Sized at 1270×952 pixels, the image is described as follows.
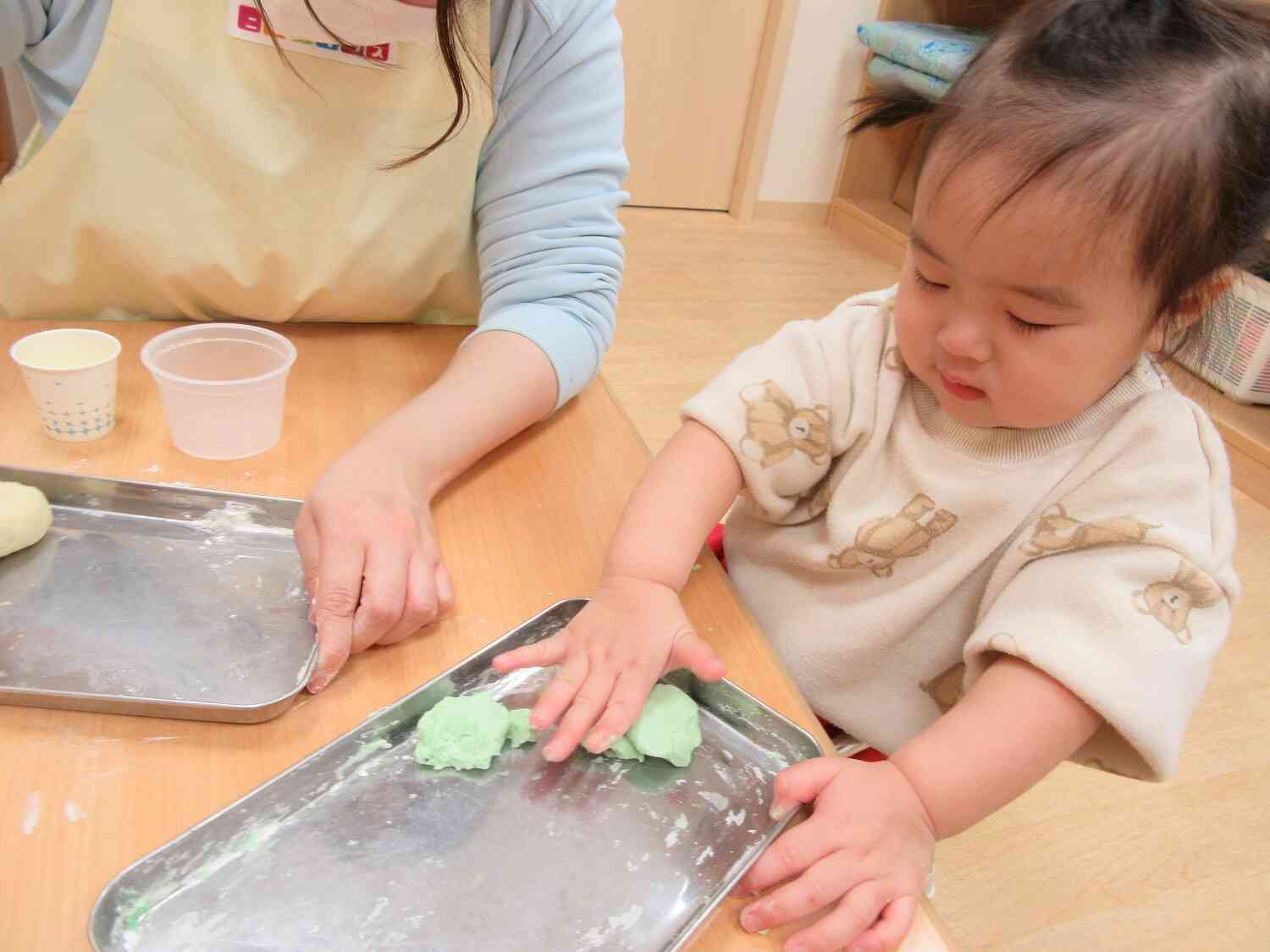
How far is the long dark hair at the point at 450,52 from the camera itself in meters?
0.62

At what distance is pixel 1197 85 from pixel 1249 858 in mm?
1126

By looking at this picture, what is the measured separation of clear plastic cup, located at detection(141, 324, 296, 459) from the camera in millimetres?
636

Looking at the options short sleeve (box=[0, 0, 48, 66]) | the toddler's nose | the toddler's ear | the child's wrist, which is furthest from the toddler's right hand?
short sleeve (box=[0, 0, 48, 66])

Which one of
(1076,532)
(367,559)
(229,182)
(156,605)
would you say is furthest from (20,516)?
(1076,532)

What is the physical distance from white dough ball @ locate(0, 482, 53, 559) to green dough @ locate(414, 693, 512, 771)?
269 mm

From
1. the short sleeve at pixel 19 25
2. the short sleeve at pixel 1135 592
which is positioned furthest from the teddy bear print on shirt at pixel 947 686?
the short sleeve at pixel 19 25

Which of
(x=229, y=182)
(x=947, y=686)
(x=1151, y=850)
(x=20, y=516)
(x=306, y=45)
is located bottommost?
(x=1151, y=850)

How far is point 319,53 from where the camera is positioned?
69 centimetres

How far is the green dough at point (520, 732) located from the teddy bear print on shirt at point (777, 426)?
0.91 ft

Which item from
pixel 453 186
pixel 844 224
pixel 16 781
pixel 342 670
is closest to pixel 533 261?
pixel 453 186

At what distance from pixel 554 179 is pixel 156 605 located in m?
0.46

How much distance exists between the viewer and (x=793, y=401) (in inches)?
27.5

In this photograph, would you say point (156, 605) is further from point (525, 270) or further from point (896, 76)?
point (896, 76)

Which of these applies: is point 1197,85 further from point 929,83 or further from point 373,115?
point 929,83
